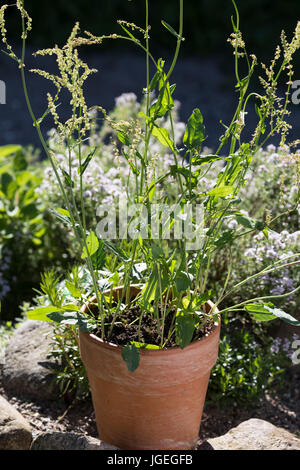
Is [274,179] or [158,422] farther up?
[274,179]

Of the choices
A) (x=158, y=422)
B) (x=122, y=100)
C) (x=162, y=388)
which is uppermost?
(x=122, y=100)

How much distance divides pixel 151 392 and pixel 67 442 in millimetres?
306

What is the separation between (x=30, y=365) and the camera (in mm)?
2330

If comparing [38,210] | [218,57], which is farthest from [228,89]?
[38,210]

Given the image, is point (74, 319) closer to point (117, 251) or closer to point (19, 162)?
point (117, 251)

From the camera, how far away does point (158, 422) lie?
70.4 inches

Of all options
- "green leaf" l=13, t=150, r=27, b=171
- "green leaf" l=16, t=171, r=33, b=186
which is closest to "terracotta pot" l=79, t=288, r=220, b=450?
"green leaf" l=16, t=171, r=33, b=186

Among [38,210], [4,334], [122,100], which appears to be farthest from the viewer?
[122,100]

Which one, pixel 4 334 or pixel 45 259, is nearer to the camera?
pixel 4 334

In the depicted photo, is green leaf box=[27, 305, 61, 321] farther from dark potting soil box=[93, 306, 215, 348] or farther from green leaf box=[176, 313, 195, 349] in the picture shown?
green leaf box=[176, 313, 195, 349]

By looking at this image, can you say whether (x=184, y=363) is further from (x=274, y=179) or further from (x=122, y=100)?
(x=122, y=100)

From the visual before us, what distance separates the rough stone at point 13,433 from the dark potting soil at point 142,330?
0.39 metres

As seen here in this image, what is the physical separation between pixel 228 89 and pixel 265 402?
4.22 meters

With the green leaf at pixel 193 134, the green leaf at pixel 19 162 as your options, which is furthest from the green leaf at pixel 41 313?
the green leaf at pixel 19 162
